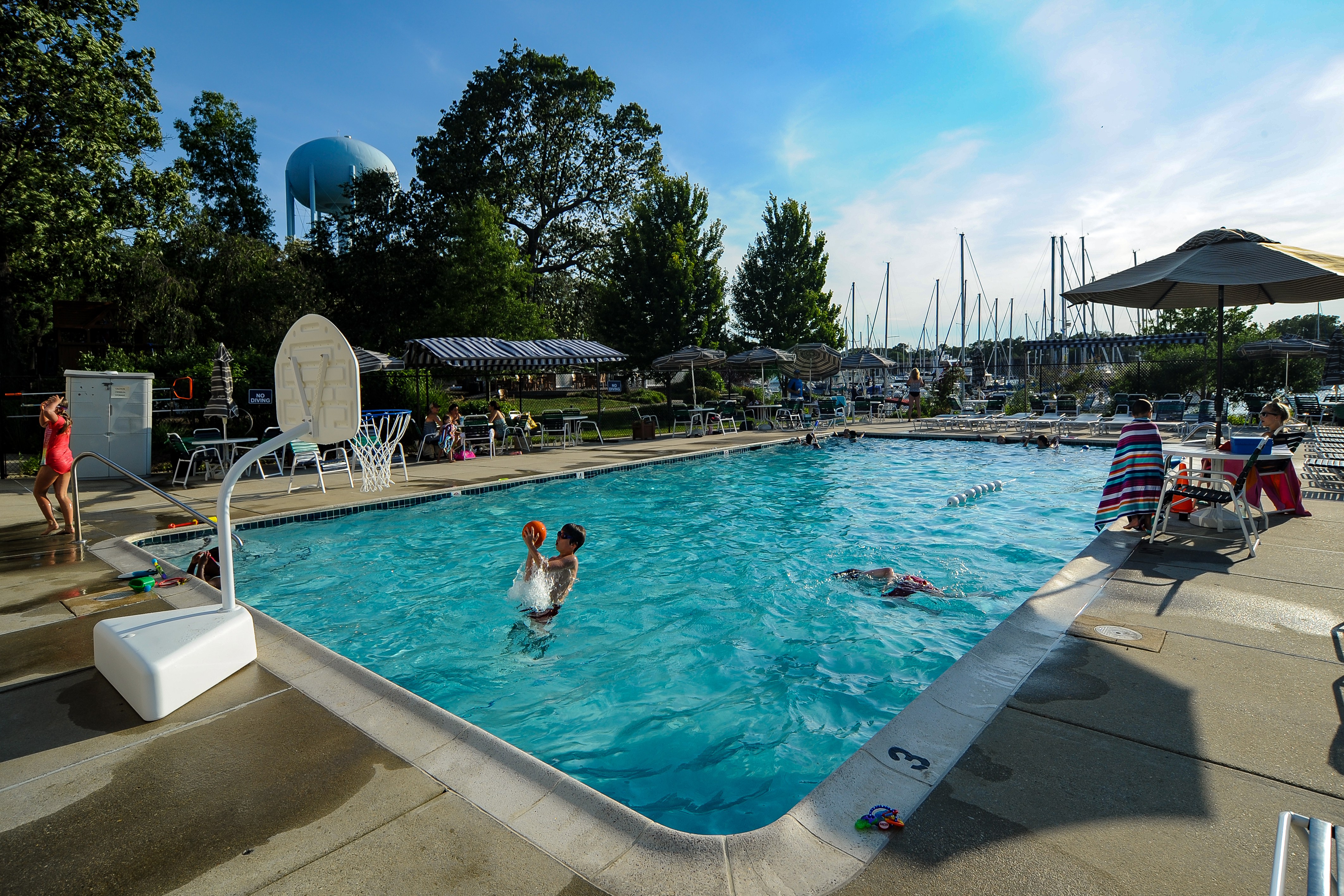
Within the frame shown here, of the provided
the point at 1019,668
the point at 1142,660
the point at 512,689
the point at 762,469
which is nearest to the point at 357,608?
the point at 512,689

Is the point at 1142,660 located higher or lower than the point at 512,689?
higher

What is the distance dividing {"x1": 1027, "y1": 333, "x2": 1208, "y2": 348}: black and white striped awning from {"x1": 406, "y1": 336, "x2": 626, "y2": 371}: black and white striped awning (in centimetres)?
2081

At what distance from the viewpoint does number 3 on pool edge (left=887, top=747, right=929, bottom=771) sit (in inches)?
113

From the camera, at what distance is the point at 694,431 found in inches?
857

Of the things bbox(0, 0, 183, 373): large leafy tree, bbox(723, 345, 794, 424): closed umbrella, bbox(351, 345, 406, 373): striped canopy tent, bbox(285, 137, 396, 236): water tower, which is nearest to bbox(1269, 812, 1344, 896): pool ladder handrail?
bbox(351, 345, 406, 373): striped canopy tent

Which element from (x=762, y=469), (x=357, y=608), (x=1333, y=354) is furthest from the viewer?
(x=1333, y=354)

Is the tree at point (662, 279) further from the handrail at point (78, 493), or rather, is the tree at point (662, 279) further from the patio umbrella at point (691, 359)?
the handrail at point (78, 493)

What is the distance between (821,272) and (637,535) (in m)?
29.7

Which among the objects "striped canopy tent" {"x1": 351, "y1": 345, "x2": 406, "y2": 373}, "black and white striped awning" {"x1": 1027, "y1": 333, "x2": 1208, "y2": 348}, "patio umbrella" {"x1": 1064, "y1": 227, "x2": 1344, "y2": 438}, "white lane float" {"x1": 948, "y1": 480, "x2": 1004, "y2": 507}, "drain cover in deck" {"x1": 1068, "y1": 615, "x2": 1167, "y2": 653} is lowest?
"drain cover in deck" {"x1": 1068, "y1": 615, "x2": 1167, "y2": 653}

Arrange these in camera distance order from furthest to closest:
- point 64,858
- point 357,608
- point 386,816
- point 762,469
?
1. point 762,469
2. point 357,608
3. point 386,816
4. point 64,858

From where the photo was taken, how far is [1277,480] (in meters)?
7.91

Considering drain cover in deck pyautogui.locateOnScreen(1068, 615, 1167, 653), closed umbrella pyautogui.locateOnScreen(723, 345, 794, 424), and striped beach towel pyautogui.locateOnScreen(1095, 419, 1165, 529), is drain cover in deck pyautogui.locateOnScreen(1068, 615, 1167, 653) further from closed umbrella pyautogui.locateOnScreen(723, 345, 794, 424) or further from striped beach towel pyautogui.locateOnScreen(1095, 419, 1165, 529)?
closed umbrella pyautogui.locateOnScreen(723, 345, 794, 424)

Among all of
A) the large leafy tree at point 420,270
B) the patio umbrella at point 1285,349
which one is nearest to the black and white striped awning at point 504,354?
the large leafy tree at point 420,270

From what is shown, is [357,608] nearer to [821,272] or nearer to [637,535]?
[637,535]
